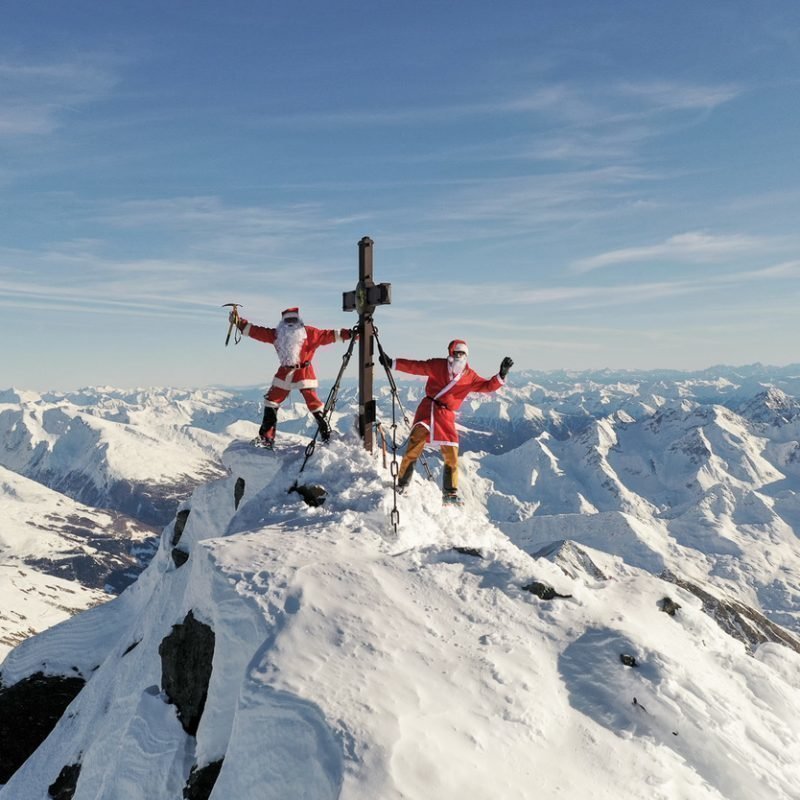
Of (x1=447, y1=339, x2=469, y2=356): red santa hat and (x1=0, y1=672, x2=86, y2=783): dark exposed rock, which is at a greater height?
(x1=447, y1=339, x2=469, y2=356): red santa hat

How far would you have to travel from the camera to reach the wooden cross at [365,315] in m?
14.2

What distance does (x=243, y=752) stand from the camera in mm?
6770

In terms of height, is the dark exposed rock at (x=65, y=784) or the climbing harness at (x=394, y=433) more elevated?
the climbing harness at (x=394, y=433)

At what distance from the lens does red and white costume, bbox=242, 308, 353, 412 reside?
51.3ft

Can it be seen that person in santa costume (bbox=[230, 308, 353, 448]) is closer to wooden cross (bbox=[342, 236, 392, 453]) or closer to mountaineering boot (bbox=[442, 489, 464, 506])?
wooden cross (bbox=[342, 236, 392, 453])

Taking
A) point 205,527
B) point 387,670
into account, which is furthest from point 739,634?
point 387,670

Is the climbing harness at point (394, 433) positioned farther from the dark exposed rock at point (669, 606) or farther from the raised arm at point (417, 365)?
the dark exposed rock at point (669, 606)

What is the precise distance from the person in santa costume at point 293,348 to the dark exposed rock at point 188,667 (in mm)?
6521

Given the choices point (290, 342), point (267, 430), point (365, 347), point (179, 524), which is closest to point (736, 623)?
point (179, 524)

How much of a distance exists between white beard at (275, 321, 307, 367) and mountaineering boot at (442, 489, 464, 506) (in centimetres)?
532

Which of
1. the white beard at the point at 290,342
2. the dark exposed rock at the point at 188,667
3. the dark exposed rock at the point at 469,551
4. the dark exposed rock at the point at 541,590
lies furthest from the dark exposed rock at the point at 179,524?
the dark exposed rock at the point at 541,590

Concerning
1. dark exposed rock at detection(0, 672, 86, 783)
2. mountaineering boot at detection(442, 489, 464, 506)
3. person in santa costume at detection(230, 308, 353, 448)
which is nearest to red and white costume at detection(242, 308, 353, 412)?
person in santa costume at detection(230, 308, 353, 448)

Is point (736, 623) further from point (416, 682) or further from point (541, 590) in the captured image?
point (416, 682)

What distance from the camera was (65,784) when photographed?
444 inches
